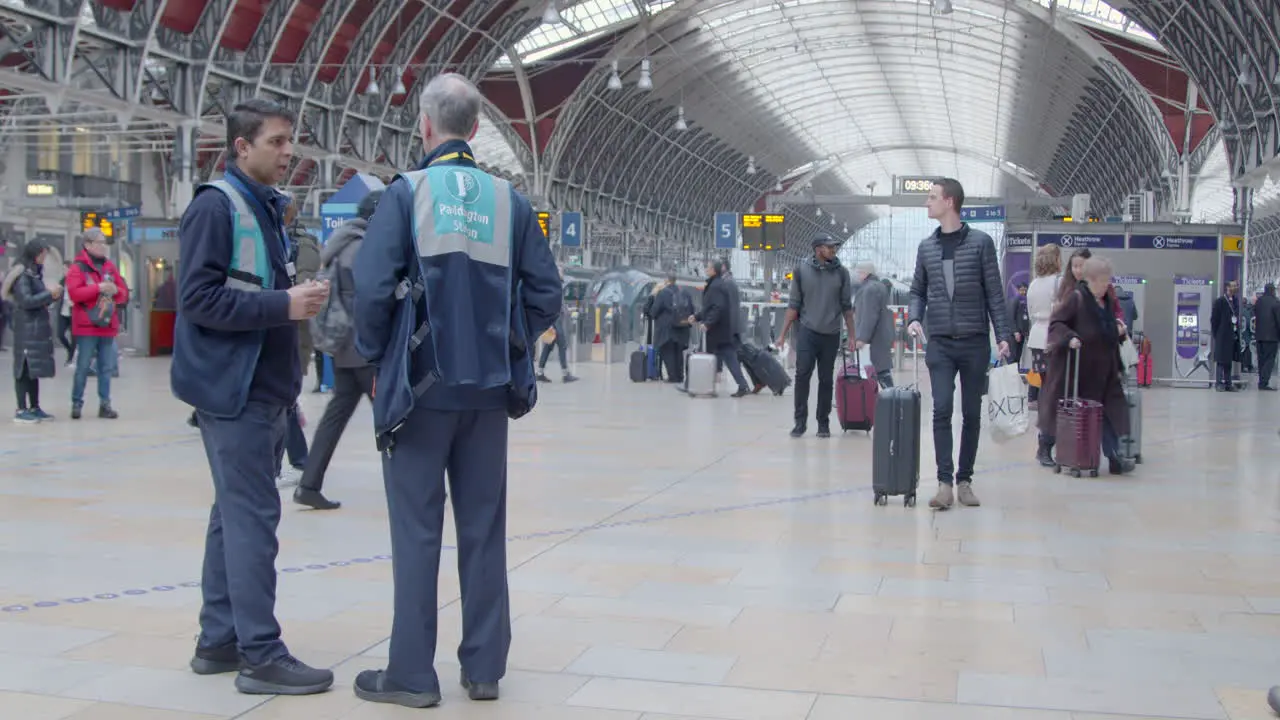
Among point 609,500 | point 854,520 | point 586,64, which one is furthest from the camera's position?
point 586,64

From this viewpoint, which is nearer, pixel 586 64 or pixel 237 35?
pixel 237 35

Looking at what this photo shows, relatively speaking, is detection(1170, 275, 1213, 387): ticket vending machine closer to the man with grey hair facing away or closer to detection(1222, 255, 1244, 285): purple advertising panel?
detection(1222, 255, 1244, 285): purple advertising panel

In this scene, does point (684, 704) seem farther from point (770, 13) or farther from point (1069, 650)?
point (770, 13)

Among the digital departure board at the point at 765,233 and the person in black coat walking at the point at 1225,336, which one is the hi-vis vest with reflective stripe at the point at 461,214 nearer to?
the person in black coat walking at the point at 1225,336

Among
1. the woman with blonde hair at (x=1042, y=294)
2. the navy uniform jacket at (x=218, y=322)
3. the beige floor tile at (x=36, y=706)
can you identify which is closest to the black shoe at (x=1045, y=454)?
the woman with blonde hair at (x=1042, y=294)

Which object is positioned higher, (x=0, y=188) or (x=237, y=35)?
(x=237, y=35)

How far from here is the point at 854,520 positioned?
25.9ft

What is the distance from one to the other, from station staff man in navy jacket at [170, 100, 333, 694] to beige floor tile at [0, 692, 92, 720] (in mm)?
445

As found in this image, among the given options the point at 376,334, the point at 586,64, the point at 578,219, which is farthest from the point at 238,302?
the point at 586,64

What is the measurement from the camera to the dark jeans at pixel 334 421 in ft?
26.5

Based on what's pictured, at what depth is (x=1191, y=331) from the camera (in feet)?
79.4

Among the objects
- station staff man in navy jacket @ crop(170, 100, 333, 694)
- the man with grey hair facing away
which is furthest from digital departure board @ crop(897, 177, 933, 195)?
station staff man in navy jacket @ crop(170, 100, 333, 694)

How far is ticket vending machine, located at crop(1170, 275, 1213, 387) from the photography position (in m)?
24.1

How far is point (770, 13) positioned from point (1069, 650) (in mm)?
45138
